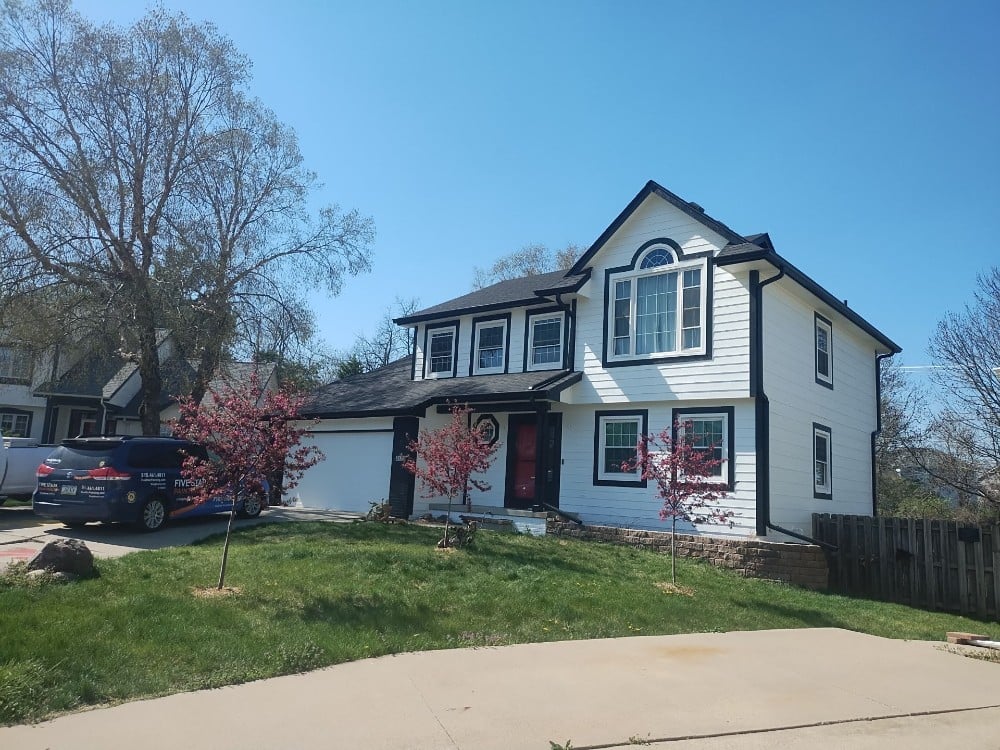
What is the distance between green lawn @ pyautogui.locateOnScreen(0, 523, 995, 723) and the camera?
5871mm

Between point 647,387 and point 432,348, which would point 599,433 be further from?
point 432,348

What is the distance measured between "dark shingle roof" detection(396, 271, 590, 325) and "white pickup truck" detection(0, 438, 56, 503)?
10.3 meters

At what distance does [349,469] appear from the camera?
2103 cm

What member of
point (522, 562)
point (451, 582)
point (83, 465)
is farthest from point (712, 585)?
point (83, 465)

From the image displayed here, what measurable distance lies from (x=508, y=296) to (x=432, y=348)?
9.83 feet

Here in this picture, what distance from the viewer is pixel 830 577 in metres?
15.7

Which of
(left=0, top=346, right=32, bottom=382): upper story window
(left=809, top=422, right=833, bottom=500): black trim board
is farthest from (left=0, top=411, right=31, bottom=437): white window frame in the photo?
(left=809, top=422, right=833, bottom=500): black trim board

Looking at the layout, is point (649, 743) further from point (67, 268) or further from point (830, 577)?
point (67, 268)

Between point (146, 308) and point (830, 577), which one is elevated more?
point (146, 308)

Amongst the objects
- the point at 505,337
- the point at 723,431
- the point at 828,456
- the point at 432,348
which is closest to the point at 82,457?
the point at 432,348

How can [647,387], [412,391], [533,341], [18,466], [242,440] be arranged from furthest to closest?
[412,391]
[533,341]
[18,466]
[647,387]
[242,440]

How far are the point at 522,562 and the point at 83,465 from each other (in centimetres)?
A: 850

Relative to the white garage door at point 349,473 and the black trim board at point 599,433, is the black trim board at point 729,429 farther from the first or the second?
the white garage door at point 349,473

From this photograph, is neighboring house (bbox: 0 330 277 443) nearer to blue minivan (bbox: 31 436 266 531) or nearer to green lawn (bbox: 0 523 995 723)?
blue minivan (bbox: 31 436 266 531)
